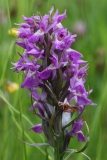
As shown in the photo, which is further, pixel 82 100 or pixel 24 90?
pixel 24 90

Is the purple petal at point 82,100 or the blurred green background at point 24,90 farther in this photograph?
the blurred green background at point 24,90

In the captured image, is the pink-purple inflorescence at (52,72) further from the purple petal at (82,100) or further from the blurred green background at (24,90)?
the blurred green background at (24,90)

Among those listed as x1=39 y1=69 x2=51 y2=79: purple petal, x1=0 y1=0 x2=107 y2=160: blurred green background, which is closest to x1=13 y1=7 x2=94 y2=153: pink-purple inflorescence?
x1=39 y1=69 x2=51 y2=79: purple petal

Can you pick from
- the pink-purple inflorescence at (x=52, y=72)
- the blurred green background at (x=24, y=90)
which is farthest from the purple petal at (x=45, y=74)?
the blurred green background at (x=24, y=90)

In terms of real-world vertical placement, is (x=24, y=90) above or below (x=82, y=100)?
above

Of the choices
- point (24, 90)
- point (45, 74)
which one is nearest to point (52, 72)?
point (45, 74)

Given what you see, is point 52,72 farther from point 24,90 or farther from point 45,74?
point 24,90
